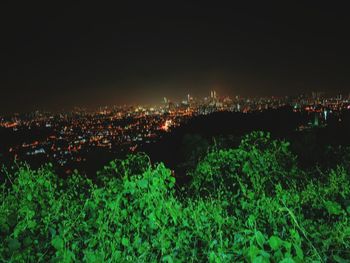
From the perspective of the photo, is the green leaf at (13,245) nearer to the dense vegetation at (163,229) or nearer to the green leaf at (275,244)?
the dense vegetation at (163,229)

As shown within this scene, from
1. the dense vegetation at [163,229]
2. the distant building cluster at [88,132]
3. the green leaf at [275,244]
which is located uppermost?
the green leaf at [275,244]

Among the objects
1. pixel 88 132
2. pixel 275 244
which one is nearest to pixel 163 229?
pixel 275 244

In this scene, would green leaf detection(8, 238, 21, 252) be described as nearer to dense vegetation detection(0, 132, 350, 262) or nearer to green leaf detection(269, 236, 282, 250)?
dense vegetation detection(0, 132, 350, 262)

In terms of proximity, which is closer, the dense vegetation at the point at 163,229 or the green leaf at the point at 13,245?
the dense vegetation at the point at 163,229

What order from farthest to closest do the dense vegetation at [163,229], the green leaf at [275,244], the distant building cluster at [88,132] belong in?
the distant building cluster at [88,132] → the dense vegetation at [163,229] → the green leaf at [275,244]

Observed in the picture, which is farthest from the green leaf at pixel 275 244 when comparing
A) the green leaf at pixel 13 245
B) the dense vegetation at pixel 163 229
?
the green leaf at pixel 13 245

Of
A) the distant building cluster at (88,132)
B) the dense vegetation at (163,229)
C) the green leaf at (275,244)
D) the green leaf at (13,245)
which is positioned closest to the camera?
the green leaf at (275,244)

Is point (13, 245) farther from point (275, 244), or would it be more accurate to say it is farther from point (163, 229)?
point (275, 244)

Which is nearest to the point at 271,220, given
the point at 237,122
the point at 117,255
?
the point at 117,255

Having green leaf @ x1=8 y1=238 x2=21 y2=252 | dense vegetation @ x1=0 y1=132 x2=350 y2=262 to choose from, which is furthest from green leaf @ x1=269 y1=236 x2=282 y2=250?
green leaf @ x1=8 y1=238 x2=21 y2=252

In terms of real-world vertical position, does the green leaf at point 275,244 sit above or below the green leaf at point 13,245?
above

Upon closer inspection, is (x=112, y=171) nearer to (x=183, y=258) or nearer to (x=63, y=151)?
(x=183, y=258)
